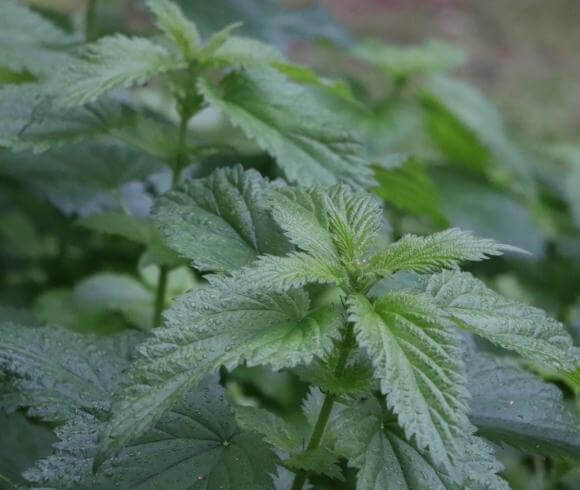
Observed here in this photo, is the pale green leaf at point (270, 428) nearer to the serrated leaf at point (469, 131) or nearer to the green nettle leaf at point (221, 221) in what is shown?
the green nettle leaf at point (221, 221)

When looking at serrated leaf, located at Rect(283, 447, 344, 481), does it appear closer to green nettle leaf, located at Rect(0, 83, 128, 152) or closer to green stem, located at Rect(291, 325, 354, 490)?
green stem, located at Rect(291, 325, 354, 490)

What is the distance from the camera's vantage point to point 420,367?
699 mm

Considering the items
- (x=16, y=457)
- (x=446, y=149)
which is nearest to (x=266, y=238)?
(x=16, y=457)

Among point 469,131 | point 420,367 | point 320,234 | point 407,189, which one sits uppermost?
point 469,131

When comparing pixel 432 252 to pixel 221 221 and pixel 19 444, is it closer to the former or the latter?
pixel 221 221

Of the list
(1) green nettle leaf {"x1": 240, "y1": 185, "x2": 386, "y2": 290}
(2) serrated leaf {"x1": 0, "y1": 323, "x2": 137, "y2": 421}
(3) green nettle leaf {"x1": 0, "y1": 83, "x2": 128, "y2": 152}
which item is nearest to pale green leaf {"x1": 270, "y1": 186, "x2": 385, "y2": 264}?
(1) green nettle leaf {"x1": 240, "y1": 185, "x2": 386, "y2": 290}

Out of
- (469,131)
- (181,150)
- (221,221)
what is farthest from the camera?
(469,131)

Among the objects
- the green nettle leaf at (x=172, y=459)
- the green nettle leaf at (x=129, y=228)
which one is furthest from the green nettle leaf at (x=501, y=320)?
the green nettle leaf at (x=129, y=228)

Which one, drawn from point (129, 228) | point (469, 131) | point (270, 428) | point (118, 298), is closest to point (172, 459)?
point (270, 428)

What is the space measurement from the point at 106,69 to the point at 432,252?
481mm

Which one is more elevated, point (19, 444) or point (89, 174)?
point (89, 174)

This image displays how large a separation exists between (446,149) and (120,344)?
142cm

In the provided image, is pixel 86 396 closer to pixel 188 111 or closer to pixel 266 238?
pixel 266 238

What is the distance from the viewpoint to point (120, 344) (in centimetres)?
95
